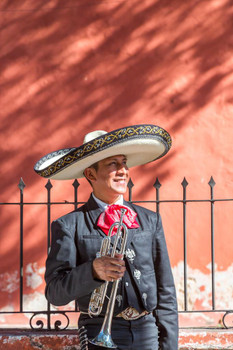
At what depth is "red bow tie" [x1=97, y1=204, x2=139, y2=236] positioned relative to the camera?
2828 mm

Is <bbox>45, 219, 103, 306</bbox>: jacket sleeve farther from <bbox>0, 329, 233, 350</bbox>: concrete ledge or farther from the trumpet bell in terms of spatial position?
<bbox>0, 329, 233, 350</bbox>: concrete ledge

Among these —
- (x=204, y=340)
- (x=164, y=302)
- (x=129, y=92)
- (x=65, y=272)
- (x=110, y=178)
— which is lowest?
(x=204, y=340)

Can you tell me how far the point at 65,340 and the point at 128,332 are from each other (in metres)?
1.65

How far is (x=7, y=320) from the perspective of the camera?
5.38 m

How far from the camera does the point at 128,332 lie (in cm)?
271

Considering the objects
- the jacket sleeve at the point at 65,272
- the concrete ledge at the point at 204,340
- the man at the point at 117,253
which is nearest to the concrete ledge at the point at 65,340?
the concrete ledge at the point at 204,340

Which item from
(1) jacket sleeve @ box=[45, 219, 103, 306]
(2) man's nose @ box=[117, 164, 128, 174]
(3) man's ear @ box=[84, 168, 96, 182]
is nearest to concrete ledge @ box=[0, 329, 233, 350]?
(1) jacket sleeve @ box=[45, 219, 103, 306]

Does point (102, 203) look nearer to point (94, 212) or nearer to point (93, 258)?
point (94, 212)

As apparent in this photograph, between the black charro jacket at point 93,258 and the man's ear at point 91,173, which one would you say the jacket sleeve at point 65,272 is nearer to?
the black charro jacket at point 93,258

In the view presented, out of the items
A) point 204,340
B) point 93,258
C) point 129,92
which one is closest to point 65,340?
point 204,340

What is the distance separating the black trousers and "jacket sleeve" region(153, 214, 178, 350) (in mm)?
83

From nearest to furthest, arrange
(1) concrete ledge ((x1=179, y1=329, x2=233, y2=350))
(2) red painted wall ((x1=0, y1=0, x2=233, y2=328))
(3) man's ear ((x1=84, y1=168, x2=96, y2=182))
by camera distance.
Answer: (3) man's ear ((x1=84, y1=168, x2=96, y2=182)) → (1) concrete ledge ((x1=179, y1=329, x2=233, y2=350)) → (2) red painted wall ((x1=0, y1=0, x2=233, y2=328))

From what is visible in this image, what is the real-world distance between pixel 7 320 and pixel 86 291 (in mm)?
3065

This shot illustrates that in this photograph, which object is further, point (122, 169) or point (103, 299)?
point (122, 169)
